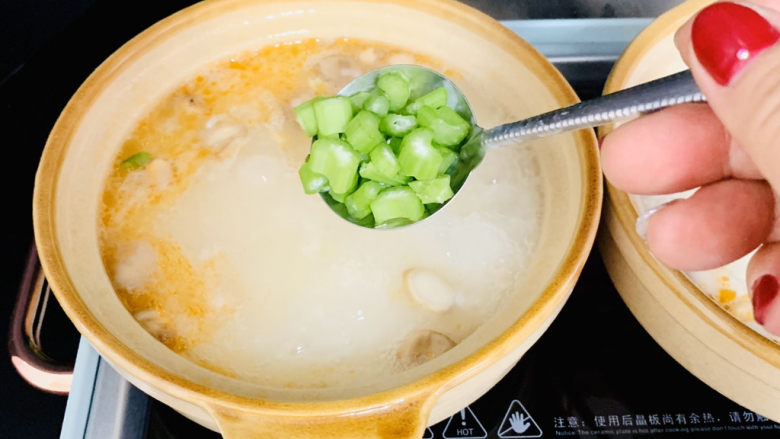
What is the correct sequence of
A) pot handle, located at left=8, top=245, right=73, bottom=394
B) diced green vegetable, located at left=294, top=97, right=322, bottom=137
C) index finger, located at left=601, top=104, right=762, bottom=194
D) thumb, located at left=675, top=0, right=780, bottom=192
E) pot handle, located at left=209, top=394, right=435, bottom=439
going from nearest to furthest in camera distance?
thumb, located at left=675, top=0, right=780, bottom=192 → pot handle, located at left=209, top=394, right=435, bottom=439 → index finger, located at left=601, top=104, right=762, bottom=194 → diced green vegetable, located at left=294, top=97, right=322, bottom=137 → pot handle, located at left=8, top=245, right=73, bottom=394

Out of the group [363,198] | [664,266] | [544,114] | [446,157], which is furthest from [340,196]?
[664,266]

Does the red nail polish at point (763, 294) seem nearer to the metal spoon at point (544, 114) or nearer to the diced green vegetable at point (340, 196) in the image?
the metal spoon at point (544, 114)

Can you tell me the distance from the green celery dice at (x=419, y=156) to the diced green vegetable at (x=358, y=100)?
0.31ft

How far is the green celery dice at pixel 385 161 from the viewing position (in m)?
0.82

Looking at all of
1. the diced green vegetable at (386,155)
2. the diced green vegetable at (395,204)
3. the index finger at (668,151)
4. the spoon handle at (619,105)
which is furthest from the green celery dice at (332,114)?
the index finger at (668,151)

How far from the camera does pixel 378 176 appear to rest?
0.83 metres

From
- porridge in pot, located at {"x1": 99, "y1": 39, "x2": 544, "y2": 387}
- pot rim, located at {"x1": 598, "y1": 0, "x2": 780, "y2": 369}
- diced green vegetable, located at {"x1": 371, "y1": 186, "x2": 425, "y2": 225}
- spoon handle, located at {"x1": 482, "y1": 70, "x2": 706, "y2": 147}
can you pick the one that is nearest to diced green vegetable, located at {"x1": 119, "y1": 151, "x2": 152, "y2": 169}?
porridge in pot, located at {"x1": 99, "y1": 39, "x2": 544, "y2": 387}

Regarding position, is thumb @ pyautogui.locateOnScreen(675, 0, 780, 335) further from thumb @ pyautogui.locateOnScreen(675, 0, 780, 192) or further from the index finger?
the index finger

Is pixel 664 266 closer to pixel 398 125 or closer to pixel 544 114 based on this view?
pixel 544 114

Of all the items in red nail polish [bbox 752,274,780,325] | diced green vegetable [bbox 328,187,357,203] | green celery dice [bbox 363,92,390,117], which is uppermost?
green celery dice [bbox 363,92,390,117]

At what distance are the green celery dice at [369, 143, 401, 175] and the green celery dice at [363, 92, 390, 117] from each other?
0.06 metres

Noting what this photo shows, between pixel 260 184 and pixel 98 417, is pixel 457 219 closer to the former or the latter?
pixel 260 184

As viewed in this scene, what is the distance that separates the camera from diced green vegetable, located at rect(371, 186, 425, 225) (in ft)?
2.69

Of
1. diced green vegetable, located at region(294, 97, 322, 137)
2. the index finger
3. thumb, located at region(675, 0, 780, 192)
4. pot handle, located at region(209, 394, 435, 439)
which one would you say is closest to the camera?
thumb, located at region(675, 0, 780, 192)
